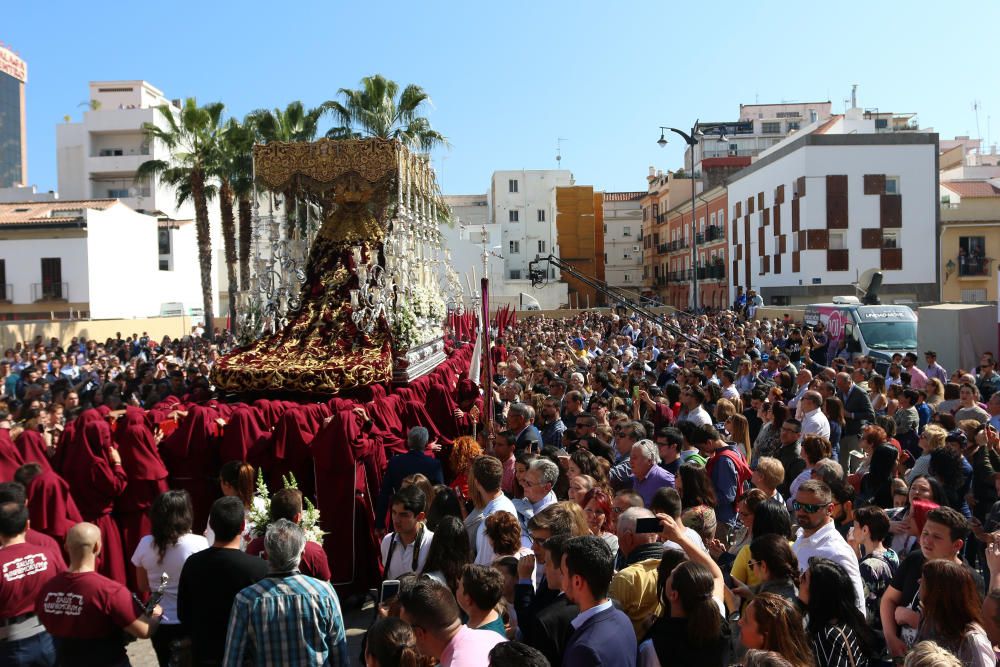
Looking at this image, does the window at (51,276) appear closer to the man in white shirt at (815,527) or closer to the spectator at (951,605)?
the man in white shirt at (815,527)

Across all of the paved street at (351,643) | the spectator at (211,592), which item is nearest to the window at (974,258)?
the paved street at (351,643)

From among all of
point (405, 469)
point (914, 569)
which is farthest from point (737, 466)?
point (405, 469)

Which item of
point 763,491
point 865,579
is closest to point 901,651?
point 865,579

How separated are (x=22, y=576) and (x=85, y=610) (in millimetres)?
549

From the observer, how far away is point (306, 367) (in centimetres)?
927

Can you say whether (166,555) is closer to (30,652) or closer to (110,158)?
(30,652)

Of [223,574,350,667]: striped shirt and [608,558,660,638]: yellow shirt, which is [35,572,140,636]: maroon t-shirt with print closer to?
[223,574,350,667]: striped shirt

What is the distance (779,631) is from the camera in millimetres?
3195

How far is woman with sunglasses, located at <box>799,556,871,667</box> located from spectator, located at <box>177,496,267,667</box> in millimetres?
2456

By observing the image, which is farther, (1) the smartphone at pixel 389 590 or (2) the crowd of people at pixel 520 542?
(1) the smartphone at pixel 389 590

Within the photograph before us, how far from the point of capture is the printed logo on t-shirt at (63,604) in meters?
4.02

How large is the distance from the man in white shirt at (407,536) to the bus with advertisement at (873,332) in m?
13.3

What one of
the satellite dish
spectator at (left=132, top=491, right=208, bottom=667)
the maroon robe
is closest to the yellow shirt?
spectator at (left=132, top=491, right=208, bottom=667)

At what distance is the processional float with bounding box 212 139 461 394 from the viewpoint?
9445mm
